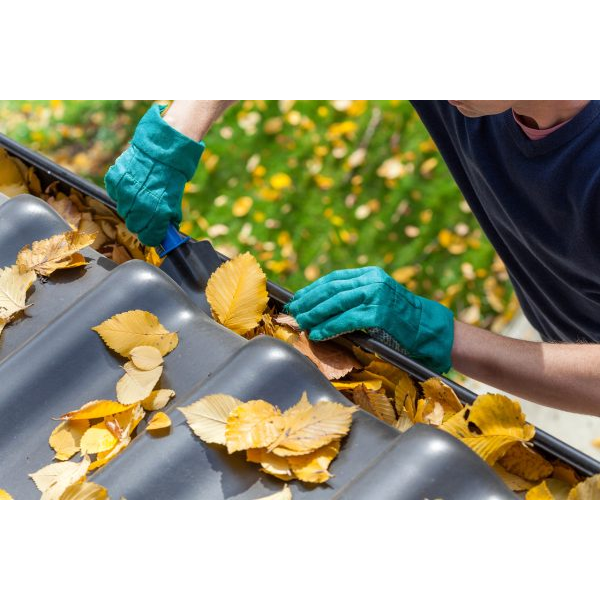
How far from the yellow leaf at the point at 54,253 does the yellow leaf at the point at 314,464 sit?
2.34 feet

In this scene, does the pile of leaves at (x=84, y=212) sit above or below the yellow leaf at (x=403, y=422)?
above

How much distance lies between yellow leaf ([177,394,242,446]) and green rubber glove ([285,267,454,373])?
311 mm

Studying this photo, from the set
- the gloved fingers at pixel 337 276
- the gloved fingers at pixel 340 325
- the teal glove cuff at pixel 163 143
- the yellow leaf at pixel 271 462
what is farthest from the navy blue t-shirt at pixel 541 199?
the yellow leaf at pixel 271 462

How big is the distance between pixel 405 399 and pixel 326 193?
99.2 inches

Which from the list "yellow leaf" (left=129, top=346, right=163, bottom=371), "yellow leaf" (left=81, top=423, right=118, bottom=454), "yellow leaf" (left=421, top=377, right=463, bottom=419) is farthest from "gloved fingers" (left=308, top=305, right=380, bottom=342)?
"yellow leaf" (left=81, top=423, right=118, bottom=454)

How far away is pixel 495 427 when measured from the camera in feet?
4.21

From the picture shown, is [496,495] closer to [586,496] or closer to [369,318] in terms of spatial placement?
[586,496]

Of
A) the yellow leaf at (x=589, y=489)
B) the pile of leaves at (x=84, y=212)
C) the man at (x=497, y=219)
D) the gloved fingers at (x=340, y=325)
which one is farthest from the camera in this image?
the pile of leaves at (x=84, y=212)

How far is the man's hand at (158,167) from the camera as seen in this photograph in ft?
5.71

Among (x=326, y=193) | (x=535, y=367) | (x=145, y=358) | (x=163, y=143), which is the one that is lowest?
(x=535, y=367)

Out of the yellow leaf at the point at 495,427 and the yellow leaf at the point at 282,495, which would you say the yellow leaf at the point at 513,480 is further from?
the yellow leaf at the point at 282,495

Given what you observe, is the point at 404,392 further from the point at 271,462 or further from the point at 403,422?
the point at 271,462

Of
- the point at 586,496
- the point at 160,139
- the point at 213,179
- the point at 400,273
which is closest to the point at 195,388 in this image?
the point at 586,496

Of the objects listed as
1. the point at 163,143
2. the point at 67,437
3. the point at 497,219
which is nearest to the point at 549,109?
the point at 497,219
